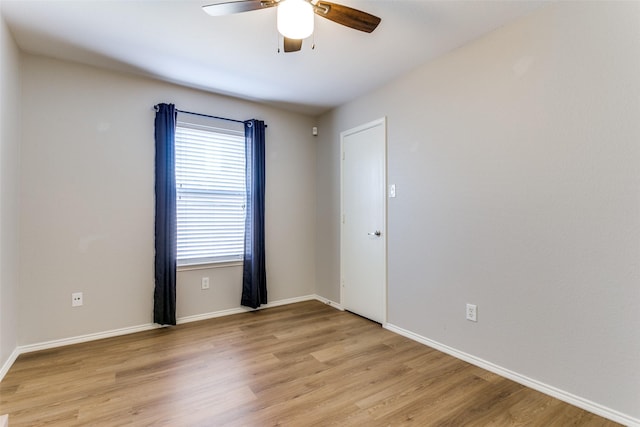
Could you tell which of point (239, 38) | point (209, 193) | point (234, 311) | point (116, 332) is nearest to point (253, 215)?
point (209, 193)

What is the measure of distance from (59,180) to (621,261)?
4171 millimetres

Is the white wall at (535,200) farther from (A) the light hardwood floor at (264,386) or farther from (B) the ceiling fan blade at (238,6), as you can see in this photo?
(B) the ceiling fan blade at (238,6)

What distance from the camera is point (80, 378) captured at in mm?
2178

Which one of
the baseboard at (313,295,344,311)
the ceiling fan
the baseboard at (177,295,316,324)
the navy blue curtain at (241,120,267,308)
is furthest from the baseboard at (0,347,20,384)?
the baseboard at (313,295,344,311)

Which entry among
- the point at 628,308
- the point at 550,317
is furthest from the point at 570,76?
the point at 550,317

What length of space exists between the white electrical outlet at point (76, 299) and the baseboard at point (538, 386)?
3.08 metres

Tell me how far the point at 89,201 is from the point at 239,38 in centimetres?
201

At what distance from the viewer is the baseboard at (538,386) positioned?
1.72 metres

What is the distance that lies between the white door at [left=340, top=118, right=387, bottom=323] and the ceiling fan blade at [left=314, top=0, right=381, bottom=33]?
1438 mm

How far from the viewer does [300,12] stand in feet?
5.22

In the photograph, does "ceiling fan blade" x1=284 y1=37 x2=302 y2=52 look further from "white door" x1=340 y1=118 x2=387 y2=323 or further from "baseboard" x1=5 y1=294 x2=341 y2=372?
"baseboard" x1=5 y1=294 x2=341 y2=372

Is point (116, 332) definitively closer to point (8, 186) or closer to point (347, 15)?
point (8, 186)

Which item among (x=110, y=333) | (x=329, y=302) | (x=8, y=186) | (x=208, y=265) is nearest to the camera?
(x=8, y=186)

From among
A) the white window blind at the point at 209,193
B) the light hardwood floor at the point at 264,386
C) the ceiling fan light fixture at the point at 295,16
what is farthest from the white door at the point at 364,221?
the ceiling fan light fixture at the point at 295,16
